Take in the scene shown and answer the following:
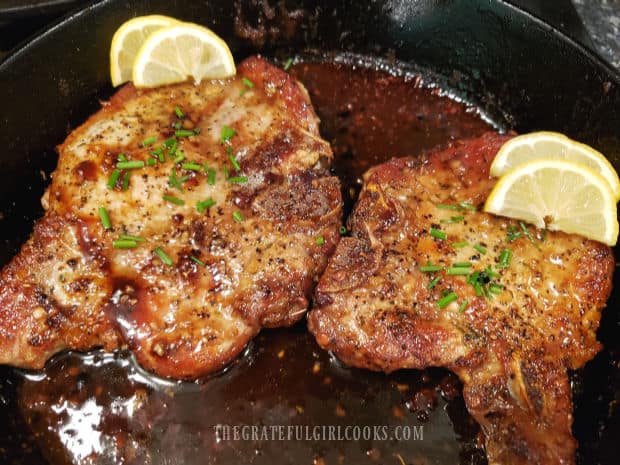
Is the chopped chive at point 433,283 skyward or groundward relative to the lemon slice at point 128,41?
groundward

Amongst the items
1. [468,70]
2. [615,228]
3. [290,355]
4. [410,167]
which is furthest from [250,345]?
[468,70]

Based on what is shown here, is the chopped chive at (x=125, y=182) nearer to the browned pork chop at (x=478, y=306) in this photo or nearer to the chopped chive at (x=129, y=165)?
the chopped chive at (x=129, y=165)

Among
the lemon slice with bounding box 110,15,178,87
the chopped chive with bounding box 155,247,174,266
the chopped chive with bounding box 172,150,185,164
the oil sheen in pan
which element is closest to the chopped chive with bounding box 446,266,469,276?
the oil sheen in pan

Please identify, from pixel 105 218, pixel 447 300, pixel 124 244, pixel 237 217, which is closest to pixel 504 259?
pixel 447 300

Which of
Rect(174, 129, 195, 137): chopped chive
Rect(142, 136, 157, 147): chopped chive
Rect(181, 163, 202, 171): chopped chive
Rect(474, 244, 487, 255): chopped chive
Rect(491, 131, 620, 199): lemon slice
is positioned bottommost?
Rect(474, 244, 487, 255): chopped chive

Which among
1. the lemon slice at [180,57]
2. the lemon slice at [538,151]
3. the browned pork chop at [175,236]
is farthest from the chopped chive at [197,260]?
the lemon slice at [538,151]

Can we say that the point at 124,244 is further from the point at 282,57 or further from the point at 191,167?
the point at 282,57

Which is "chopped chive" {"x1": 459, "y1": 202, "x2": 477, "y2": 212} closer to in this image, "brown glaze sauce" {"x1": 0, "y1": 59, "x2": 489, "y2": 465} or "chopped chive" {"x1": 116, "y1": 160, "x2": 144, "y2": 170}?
"brown glaze sauce" {"x1": 0, "y1": 59, "x2": 489, "y2": 465}
